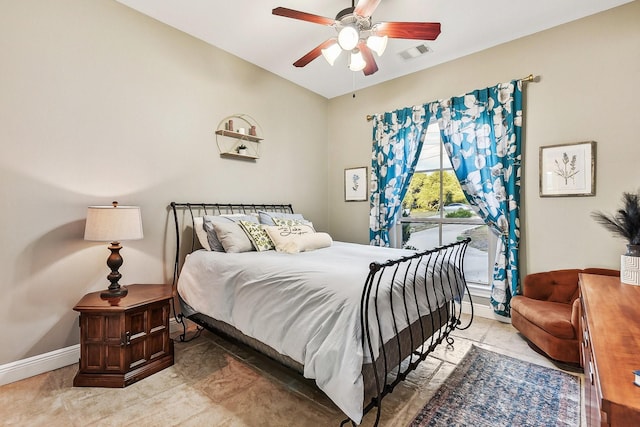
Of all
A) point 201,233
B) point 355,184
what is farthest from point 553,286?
point 201,233

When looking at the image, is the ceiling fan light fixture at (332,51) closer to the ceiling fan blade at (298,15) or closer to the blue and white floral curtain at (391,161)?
the ceiling fan blade at (298,15)

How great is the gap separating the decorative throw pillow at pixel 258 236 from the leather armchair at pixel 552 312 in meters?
2.33

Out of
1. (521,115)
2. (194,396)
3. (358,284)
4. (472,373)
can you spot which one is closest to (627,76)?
(521,115)

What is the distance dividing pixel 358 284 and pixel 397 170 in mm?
2595

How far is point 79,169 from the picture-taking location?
7.54 feet

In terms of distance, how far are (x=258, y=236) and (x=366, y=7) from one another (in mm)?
2010

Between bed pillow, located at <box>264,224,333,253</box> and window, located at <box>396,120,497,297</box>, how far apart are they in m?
1.54

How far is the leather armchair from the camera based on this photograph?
7.03ft

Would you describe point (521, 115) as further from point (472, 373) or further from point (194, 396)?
point (194, 396)

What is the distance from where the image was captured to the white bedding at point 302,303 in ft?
4.47

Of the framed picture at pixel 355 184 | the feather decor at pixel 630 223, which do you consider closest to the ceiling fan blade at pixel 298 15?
the framed picture at pixel 355 184

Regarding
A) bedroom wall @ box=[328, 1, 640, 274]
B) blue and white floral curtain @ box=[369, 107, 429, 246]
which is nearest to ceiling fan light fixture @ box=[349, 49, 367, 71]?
blue and white floral curtain @ box=[369, 107, 429, 246]

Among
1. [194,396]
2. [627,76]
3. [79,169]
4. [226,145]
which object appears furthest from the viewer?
[226,145]

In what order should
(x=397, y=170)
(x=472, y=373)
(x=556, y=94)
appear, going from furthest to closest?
(x=397, y=170)
(x=556, y=94)
(x=472, y=373)
